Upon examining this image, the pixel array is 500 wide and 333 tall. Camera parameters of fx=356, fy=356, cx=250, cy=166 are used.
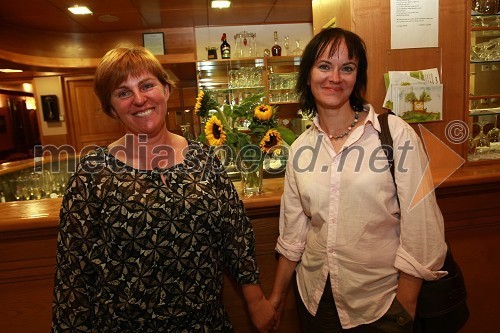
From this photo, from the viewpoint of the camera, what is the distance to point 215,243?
1.17 metres

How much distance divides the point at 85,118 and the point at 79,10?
215cm

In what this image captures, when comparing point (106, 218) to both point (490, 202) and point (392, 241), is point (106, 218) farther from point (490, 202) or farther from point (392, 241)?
point (490, 202)

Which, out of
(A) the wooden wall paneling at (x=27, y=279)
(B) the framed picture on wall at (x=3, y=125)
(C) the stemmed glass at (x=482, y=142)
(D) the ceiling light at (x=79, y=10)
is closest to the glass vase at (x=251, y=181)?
(A) the wooden wall paneling at (x=27, y=279)

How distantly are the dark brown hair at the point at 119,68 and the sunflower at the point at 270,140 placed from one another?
505mm

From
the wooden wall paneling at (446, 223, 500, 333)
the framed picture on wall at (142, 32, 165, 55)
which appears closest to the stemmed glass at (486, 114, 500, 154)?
the wooden wall paneling at (446, 223, 500, 333)

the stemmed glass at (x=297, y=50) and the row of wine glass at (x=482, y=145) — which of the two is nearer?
the row of wine glass at (x=482, y=145)

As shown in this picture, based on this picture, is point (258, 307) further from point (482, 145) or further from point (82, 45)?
point (82, 45)

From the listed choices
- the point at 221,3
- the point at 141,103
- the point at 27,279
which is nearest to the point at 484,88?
the point at 141,103

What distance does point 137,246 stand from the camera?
3.50 ft

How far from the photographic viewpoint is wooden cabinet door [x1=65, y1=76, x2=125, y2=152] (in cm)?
598

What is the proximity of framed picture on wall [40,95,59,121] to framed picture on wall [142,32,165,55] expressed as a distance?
6.38 feet

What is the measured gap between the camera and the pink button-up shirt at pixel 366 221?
1.09 meters

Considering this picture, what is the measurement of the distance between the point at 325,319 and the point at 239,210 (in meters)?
0.48

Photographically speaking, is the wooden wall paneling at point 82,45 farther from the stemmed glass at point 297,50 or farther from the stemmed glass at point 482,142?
the stemmed glass at point 482,142
